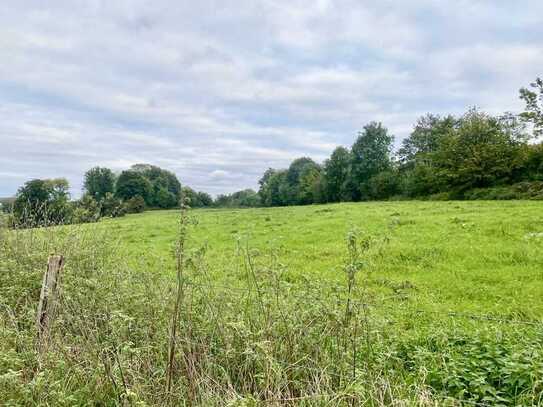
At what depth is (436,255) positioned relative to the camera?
1103 cm

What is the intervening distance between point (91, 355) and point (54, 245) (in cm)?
459

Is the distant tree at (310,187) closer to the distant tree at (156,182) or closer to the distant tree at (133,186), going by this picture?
the distant tree at (133,186)

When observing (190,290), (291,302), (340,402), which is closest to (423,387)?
(340,402)

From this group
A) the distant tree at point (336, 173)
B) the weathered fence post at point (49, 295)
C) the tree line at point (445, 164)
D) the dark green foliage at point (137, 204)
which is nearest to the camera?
the weathered fence post at point (49, 295)

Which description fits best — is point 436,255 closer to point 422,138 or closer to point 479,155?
point 479,155

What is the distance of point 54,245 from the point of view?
317 inches

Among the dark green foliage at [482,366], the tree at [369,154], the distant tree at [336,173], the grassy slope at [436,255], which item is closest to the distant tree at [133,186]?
the grassy slope at [436,255]

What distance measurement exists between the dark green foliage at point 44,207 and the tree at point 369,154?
4684 centimetres

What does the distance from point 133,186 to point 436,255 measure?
443 inches

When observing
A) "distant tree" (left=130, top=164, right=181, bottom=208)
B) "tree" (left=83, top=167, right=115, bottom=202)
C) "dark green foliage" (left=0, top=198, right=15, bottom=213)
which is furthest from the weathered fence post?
"tree" (left=83, top=167, right=115, bottom=202)

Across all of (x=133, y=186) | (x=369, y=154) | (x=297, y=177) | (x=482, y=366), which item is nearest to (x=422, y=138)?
(x=369, y=154)

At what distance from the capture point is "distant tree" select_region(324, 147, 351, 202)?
197 ft

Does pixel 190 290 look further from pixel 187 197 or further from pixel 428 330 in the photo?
pixel 428 330

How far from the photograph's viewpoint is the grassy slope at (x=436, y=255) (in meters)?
7.52
